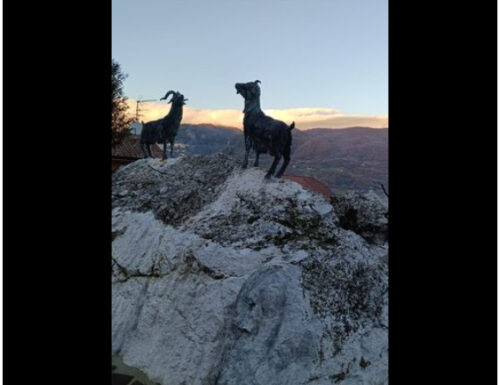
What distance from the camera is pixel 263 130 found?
7.04 meters

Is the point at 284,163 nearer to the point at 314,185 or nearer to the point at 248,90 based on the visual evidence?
the point at 314,185

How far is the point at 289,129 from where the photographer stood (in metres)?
6.78

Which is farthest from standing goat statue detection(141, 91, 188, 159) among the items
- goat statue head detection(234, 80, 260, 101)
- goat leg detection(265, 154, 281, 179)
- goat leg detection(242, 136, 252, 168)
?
goat leg detection(265, 154, 281, 179)

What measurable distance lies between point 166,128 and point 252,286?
4632 mm

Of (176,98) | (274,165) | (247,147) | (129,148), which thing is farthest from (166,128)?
(129,148)

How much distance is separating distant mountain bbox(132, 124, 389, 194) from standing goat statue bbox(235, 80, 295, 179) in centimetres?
20

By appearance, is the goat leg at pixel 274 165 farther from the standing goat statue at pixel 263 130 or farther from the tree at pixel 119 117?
the tree at pixel 119 117

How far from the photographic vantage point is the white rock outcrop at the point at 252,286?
490cm

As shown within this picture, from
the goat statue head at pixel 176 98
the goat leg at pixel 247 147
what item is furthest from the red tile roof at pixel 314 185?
the goat statue head at pixel 176 98

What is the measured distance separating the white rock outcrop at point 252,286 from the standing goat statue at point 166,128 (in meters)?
2.00

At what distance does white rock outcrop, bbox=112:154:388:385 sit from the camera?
4902 mm
